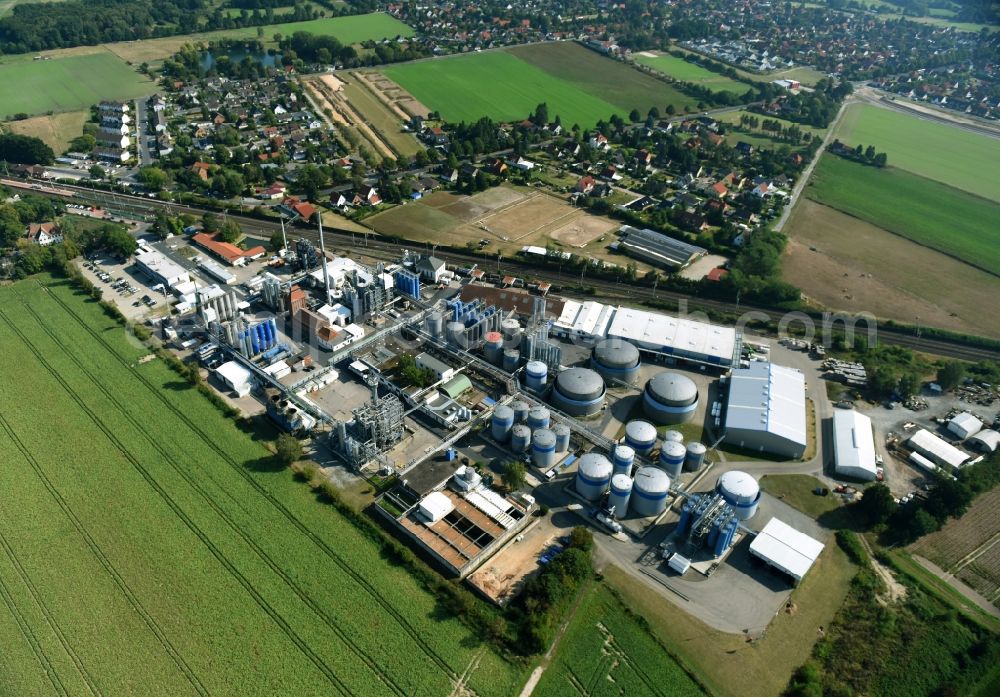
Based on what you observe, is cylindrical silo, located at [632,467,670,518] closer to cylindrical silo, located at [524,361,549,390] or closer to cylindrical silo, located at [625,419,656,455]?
cylindrical silo, located at [625,419,656,455]

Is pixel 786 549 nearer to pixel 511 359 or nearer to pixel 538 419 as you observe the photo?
pixel 538 419

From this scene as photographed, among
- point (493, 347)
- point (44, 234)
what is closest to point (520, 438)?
point (493, 347)

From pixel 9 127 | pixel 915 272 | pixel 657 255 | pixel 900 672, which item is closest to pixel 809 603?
pixel 900 672

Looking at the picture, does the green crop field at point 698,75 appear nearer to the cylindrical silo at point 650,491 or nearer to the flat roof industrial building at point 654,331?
the flat roof industrial building at point 654,331

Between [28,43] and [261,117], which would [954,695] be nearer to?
[261,117]

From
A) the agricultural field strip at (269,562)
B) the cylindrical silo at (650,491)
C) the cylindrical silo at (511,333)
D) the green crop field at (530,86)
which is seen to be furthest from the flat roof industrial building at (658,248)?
the agricultural field strip at (269,562)
